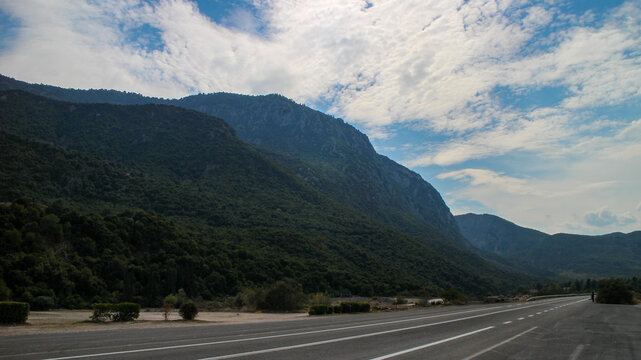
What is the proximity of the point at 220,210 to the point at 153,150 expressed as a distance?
4312cm

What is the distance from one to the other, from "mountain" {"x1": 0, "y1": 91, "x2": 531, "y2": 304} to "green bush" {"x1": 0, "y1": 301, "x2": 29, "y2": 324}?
22.6 meters

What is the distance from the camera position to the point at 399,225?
158625 mm

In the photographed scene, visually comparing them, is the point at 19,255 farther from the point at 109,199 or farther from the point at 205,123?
the point at 205,123

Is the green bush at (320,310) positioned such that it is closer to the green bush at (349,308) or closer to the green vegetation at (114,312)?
the green bush at (349,308)

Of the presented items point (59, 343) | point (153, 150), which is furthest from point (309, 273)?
point (153, 150)

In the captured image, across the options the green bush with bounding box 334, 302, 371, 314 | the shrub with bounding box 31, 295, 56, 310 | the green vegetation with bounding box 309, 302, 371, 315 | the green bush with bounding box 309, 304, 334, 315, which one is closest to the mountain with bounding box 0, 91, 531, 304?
the shrub with bounding box 31, 295, 56, 310

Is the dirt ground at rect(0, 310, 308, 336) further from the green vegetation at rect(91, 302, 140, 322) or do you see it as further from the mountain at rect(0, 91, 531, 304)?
the mountain at rect(0, 91, 531, 304)

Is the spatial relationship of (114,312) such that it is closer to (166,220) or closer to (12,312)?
(12,312)

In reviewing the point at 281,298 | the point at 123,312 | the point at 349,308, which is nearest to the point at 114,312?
the point at 123,312

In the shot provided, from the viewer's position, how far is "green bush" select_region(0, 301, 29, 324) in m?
15.8

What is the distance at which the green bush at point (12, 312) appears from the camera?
1584 centimetres

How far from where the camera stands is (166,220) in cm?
6241

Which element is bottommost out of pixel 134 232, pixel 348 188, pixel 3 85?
pixel 134 232

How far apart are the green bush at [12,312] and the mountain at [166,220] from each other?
22.6m
